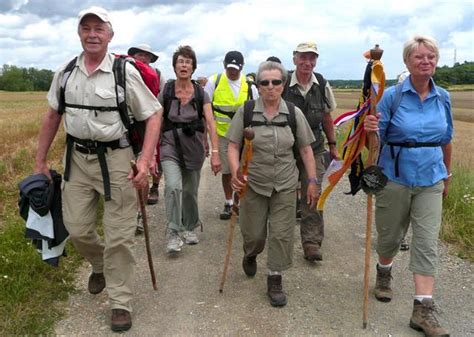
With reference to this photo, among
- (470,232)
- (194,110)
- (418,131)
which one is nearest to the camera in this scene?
(418,131)

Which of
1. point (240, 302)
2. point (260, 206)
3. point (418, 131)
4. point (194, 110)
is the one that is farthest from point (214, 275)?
point (418, 131)

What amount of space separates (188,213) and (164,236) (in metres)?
0.56

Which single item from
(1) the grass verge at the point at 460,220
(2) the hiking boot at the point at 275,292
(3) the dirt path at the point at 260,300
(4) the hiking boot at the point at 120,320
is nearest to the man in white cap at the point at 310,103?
(3) the dirt path at the point at 260,300

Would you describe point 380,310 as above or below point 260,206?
below

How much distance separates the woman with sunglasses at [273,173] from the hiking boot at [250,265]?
1.27 ft

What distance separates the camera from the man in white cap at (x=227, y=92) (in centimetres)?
645

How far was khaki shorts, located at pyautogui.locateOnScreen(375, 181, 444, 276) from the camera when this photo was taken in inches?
153

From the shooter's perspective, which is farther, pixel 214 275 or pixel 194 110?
pixel 194 110

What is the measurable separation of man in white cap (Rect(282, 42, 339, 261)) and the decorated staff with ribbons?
1.24 meters

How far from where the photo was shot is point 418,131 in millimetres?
3875

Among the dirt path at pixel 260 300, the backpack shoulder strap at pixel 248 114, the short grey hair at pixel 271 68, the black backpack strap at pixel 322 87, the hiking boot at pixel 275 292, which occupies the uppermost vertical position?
the short grey hair at pixel 271 68

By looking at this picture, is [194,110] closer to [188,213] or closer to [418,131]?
[188,213]

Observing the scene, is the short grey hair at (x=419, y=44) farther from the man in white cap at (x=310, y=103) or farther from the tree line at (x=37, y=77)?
the tree line at (x=37, y=77)

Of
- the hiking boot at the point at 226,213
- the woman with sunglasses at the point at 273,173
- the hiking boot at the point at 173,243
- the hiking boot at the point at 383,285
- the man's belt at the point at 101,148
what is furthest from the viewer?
the hiking boot at the point at 226,213
